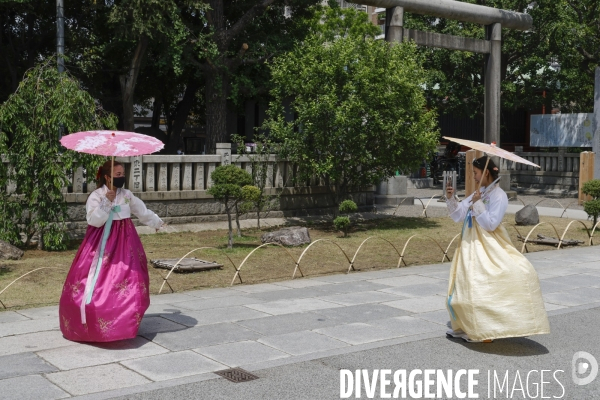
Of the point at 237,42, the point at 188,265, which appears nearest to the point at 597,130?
the point at 237,42

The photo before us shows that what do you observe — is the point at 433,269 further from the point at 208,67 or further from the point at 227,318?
the point at 208,67

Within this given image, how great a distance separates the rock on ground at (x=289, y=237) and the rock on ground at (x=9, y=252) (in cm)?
442

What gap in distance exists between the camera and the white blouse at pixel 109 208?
289 inches

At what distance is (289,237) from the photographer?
14.3 metres

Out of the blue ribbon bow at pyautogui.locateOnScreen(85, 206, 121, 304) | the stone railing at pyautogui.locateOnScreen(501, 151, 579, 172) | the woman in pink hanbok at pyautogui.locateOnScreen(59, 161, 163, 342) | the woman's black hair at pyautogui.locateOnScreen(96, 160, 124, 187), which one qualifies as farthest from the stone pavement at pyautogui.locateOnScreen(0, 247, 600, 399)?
the stone railing at pyautogui.locateOnScreen(501, 151, 579, 172)

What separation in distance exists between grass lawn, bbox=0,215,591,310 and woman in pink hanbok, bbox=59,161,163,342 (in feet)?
7.42

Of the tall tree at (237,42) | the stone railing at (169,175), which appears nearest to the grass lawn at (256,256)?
the stone railing at (169,175)

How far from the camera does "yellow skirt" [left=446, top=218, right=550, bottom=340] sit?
7.02 metres

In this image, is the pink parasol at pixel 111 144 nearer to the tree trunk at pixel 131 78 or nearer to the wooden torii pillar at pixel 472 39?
the wooden torii pillar at pixel 472 39

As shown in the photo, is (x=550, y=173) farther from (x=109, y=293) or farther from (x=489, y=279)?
(x=109, y=293)

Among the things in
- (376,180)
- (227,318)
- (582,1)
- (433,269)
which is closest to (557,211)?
(376,180)

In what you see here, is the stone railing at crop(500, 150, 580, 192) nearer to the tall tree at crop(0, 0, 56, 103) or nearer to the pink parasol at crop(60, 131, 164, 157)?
the tall tree at crop(0, 0, 56, 103)

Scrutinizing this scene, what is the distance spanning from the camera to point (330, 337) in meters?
7.68

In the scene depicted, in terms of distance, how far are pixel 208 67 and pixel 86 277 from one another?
→ 614 inches
